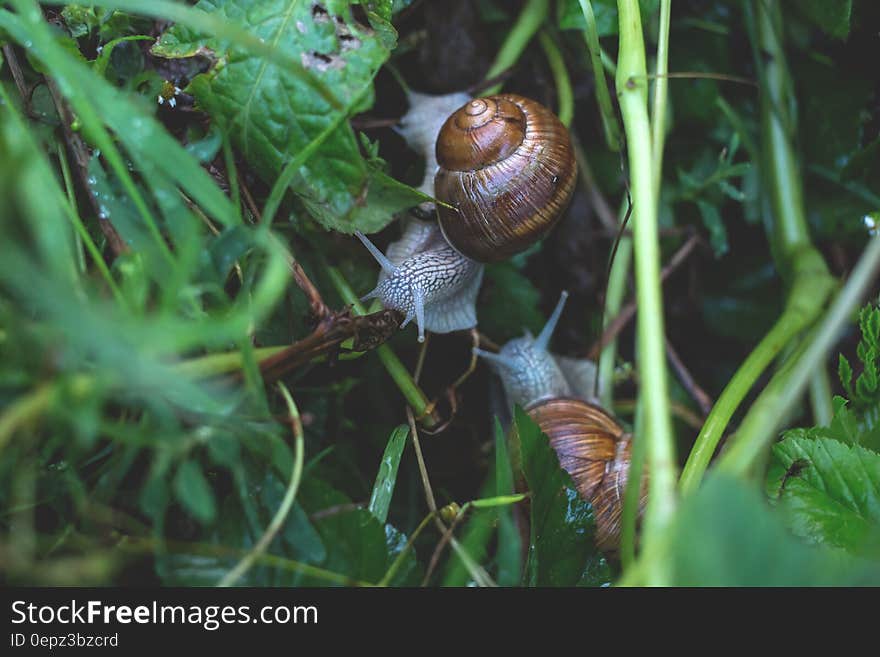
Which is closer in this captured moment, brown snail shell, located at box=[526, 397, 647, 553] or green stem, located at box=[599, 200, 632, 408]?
brown snail shell, located at box=[526, 397, 647, 553]

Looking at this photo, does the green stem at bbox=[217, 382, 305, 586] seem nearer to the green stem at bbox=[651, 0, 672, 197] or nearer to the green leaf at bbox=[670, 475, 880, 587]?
the green leaf at bbox=[670, 475, 880, 587]

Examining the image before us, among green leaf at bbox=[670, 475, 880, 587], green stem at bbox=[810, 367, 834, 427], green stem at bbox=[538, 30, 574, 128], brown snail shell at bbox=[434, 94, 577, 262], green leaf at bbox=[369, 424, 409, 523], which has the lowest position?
green leaf at bbox=[369, 424, 409, 523]

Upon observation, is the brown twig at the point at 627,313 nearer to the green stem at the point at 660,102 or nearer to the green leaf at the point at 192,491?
the green stem at the point at 660,102

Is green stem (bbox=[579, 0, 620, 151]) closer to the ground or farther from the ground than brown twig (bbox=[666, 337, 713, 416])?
farther from the ground

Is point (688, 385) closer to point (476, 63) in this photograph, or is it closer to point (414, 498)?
point (414, 498)

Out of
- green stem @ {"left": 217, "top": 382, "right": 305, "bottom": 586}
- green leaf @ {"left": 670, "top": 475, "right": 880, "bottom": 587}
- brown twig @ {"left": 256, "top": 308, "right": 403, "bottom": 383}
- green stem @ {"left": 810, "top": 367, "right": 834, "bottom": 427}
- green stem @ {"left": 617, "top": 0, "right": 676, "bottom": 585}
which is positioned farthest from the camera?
green stem @ {"left": 810, "top": 367, "right": 834, "bottom": 427}

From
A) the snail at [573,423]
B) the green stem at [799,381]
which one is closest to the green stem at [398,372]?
the snail at [573,423]

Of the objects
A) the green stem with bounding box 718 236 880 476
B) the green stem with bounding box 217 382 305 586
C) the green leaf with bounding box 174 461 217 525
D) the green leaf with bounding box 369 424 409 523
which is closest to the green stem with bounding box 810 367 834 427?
the green stem with bounding box 718 236 880 476

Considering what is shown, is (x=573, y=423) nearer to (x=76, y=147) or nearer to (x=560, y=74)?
(x=560, y=74)

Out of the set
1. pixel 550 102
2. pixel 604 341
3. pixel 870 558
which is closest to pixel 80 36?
pixel 550 102
